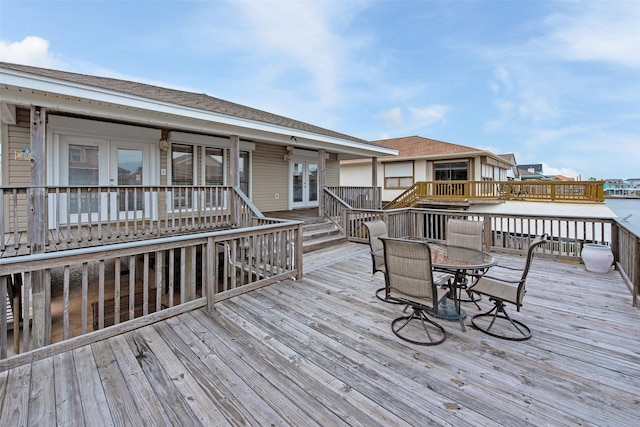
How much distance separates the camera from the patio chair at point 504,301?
108 inches

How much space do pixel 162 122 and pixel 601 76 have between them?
698 inches

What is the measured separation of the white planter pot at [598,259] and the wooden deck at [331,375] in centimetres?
186

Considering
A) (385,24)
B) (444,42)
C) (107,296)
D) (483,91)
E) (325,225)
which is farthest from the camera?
(483,91)

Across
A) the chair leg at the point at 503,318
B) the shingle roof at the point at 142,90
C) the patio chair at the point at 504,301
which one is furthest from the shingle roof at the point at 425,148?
the chair leg at the point at 503,318

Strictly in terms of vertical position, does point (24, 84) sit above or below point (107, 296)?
above

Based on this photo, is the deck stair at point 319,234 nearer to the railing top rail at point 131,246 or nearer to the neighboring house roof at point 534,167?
the railing top rail at point 131,246

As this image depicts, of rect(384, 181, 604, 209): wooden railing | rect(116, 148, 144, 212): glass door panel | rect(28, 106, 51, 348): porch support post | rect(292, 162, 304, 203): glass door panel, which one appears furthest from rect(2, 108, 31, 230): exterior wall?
rect(384, 181, 604, 209): wooden railing

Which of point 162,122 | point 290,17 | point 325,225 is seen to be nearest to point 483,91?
point 290,17

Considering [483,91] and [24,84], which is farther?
[483,91]

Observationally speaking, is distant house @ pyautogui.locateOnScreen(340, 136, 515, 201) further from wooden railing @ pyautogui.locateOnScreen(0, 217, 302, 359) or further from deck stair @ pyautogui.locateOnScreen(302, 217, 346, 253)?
wooden railing @ pyautogui.locateOnScreen(0, 217, 302, 359)

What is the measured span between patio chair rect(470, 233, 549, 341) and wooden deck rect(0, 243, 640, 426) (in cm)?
12

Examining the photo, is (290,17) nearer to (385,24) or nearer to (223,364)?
(385,24)

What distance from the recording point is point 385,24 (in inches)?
418

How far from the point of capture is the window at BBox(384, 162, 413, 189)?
56.0 feet
